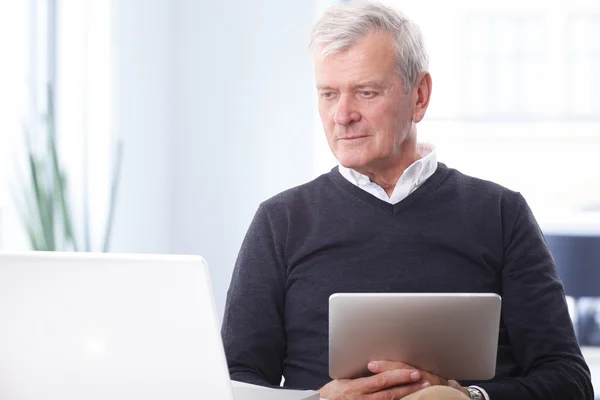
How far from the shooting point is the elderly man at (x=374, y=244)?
70.8 inches

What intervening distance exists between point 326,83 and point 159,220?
105 inches

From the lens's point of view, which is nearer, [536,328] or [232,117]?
[536,328]

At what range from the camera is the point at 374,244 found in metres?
1.86

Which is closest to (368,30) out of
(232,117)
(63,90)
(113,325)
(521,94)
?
(113,325)

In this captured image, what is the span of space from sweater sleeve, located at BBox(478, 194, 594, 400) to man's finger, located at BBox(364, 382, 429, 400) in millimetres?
222

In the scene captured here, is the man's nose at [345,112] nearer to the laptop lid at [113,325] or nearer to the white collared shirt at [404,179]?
the white collared shirt at [404,179]

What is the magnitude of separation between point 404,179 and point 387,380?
1.93 feet

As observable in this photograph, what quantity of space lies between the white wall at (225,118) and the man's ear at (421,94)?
2376mm

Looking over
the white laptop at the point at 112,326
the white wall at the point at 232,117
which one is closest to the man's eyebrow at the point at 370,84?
the white laptop at the point at 112,326

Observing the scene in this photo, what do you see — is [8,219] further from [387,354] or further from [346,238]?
[387,354]

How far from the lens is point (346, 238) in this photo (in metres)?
1.87

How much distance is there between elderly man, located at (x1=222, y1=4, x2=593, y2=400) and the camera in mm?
1799

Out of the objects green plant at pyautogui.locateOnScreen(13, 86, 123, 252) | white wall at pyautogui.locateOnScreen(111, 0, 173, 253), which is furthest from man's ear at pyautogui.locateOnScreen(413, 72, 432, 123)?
white wall at pyautogui.locateOnScreen(111, 0, 173, 253)

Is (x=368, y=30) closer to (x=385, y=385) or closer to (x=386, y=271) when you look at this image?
(x=386, y=271)
